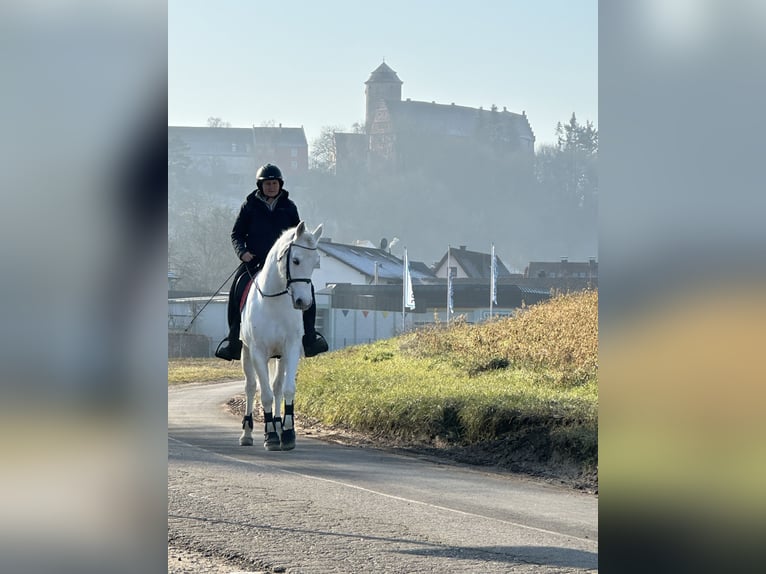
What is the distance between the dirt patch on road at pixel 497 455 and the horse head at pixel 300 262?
4911 millimetres

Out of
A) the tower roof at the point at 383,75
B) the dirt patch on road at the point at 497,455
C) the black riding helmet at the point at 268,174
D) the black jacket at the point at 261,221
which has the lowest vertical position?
the dirt patch on road at the point at 497,455

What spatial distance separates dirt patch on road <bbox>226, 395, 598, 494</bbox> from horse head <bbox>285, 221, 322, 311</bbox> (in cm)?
491

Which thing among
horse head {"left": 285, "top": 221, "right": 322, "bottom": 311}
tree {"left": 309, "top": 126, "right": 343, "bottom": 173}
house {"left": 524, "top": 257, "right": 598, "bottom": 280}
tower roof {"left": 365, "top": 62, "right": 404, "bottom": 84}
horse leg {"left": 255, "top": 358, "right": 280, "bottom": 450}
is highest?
tower roof {"left": 365, "top": 62, "right": 404, "bottom": 84}

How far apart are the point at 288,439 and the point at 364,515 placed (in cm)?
179

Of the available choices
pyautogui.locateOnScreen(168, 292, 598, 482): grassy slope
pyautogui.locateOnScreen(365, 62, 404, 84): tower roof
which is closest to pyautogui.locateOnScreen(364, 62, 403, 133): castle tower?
pyautogui.locateOnScreen(365, 62, 404, 84): tower roof

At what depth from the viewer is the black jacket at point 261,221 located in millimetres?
8781

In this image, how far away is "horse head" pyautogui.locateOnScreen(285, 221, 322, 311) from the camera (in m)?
8.18

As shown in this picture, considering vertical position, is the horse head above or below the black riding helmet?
below

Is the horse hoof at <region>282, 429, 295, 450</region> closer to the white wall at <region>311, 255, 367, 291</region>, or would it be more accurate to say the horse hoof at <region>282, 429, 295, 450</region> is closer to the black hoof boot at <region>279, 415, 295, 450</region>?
the black hoof boot at <region>279, 415, 295, 450</region>

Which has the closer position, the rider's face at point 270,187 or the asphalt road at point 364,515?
the asphalt road at point 364,515

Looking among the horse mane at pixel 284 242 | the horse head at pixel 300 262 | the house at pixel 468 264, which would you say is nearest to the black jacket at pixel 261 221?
the horse mane at pixel 284 242

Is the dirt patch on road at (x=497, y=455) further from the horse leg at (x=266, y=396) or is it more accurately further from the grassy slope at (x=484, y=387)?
the horse leg at (x=266, y=396)
